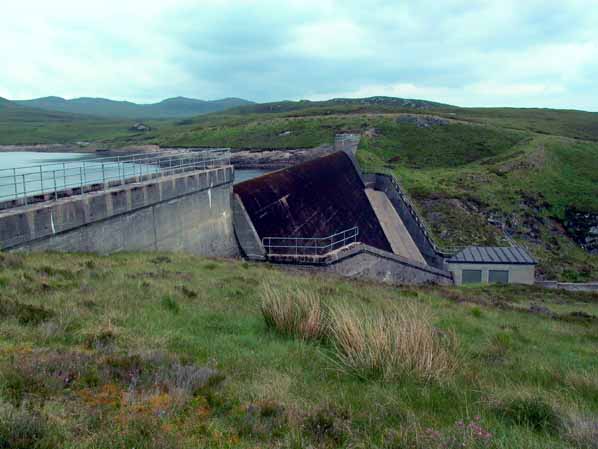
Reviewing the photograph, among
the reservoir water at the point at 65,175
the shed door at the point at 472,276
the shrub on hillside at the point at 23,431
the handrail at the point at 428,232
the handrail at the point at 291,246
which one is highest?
the reservoir water at the point at 65,175

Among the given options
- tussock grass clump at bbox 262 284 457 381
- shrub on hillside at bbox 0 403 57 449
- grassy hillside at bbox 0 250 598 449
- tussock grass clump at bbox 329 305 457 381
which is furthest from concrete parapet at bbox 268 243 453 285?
shrub on hillside at bbox 0 403 57 449

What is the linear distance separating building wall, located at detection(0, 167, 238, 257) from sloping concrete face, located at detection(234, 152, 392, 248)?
2.12 m

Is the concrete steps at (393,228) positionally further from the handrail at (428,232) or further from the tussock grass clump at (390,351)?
the tussock grass clump at (390,351)

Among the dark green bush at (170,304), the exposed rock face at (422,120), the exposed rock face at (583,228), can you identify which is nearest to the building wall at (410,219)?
the exposed rock face at (583,228)

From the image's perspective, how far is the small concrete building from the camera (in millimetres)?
31750

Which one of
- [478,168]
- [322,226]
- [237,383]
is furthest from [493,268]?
[237,383]

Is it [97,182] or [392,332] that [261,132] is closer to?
[97,182]

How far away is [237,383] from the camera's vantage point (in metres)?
5.77

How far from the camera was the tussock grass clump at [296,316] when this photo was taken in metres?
8.07

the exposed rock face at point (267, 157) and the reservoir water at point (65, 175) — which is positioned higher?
the reservoir water at point (65, 175)

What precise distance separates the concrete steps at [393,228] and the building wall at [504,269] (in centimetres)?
476

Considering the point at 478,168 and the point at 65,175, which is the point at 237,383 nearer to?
the point at 65,175

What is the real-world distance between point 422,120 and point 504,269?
164 feet

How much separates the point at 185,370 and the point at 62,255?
9.77 m
